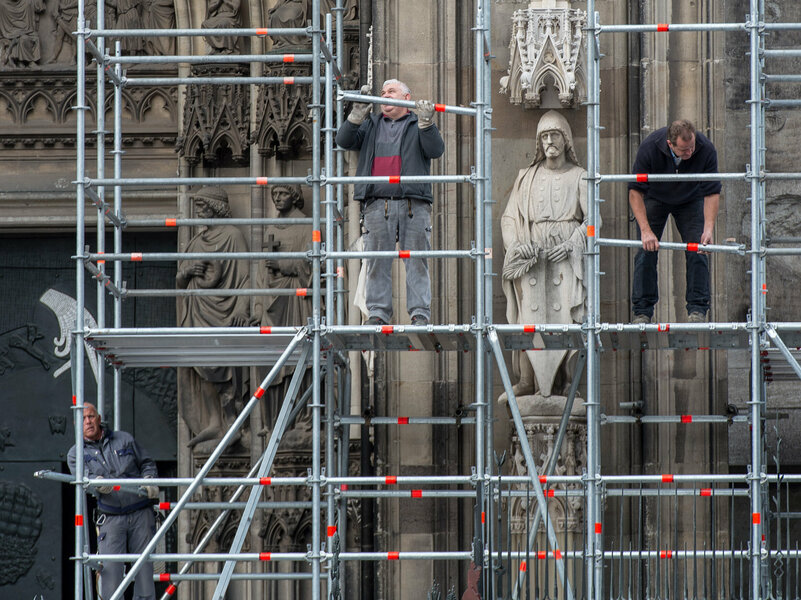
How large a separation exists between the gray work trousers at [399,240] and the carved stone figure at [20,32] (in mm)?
5717

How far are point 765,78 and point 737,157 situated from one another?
1825mm

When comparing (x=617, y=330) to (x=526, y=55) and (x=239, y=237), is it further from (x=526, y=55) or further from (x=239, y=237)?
(x=239, y=237)

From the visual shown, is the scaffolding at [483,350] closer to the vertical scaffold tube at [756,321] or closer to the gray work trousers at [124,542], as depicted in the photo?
the vertical scaffold tube at [756,321]

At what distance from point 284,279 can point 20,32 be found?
3562 millimetres

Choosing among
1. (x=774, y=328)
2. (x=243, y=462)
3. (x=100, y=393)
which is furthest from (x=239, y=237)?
(x=774, y=328)

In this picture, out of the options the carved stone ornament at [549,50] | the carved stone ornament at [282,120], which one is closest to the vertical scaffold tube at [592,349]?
the carved stone ornament at [549,50]

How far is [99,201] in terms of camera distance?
52.1ft

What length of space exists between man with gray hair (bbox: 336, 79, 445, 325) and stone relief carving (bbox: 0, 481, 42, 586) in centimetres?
555

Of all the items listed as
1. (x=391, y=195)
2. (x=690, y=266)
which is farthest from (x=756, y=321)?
(x=391, y=195)

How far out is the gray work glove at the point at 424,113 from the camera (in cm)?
1482

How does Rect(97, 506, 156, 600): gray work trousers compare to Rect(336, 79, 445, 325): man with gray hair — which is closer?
Rect(336, 79, 445, 325): man with gray hair

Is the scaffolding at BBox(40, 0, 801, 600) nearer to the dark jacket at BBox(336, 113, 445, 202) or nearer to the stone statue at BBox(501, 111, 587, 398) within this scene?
the dark jacket at BBox(336, 113, 445, 202)

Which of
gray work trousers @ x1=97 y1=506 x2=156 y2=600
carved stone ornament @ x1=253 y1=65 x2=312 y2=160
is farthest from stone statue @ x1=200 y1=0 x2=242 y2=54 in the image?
gray work trousers @ x1=97 y1=506 x2=156 y2=600

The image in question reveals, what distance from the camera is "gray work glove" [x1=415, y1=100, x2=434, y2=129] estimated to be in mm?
14820
